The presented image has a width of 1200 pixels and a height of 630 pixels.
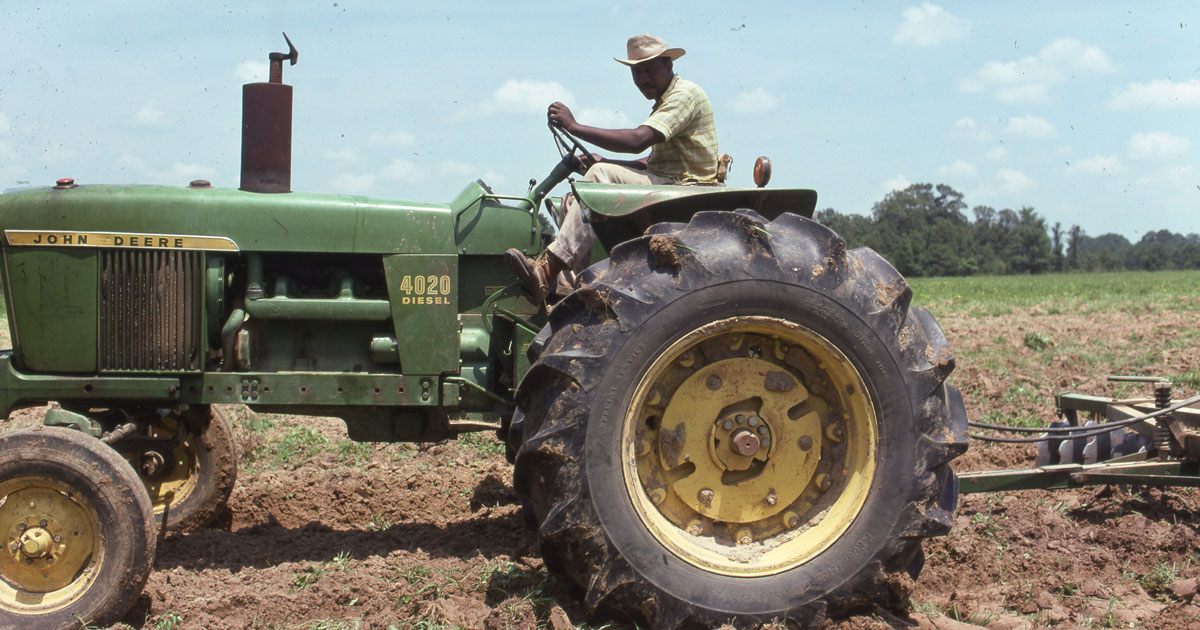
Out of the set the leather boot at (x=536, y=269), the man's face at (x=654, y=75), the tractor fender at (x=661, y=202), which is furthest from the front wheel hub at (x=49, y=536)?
the man's face at (x=654, y=75)

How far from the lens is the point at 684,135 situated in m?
4.67

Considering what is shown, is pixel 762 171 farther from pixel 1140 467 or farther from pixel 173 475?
pixel 173 475

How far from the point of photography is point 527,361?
4.26 m

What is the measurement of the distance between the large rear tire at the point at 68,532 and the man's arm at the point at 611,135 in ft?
7.71

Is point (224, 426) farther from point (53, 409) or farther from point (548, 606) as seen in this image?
point (548, 606)

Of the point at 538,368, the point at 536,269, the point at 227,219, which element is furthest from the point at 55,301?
the point at 538,368

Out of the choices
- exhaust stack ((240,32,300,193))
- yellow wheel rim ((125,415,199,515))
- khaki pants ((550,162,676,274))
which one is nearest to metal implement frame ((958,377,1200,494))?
khaki pants ((550,162,676,274))

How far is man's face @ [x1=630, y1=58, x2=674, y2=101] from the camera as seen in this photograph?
16.1ft

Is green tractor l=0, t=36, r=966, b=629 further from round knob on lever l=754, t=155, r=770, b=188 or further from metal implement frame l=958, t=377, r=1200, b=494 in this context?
metal implement frame l=958, t=377, r=1200, b=494

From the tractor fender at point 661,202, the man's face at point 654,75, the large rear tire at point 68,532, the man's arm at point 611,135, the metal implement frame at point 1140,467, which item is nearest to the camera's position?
the large rear tire at point 68,532

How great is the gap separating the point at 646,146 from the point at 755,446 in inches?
61.5

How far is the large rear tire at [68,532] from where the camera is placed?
3600 millimetres

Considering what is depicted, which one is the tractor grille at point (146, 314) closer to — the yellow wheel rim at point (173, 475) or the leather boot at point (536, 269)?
the yellow wheel rim at point (173, 475)

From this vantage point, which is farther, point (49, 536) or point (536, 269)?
point (536, 269)
